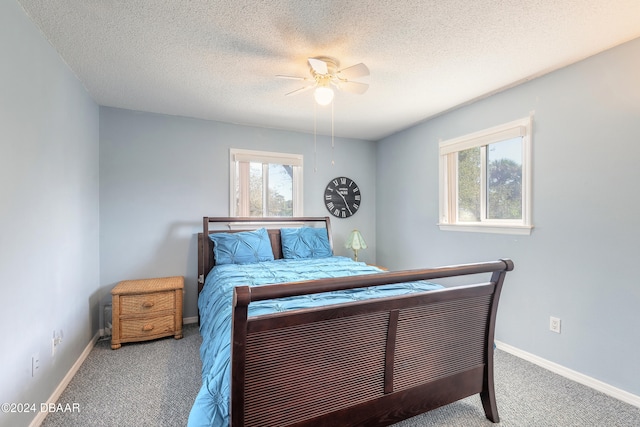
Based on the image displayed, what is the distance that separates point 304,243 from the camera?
3.66 meters

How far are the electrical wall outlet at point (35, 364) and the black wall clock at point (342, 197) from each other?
10.8ft

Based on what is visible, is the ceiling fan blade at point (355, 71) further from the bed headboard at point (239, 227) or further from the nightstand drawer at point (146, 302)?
the nightstand drawer at point (146, 302)

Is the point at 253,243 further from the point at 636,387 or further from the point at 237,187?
the point at 636,387

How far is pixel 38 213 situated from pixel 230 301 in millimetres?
1320

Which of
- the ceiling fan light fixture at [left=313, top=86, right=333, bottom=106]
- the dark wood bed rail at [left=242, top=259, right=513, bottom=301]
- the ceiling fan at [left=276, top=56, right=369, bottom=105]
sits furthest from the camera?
the ceiling fan light fixture at [left=313, top=86, right=333, bottom=106]

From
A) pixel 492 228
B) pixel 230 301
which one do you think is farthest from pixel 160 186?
pixel 492 228

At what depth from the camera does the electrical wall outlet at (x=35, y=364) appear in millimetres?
1664

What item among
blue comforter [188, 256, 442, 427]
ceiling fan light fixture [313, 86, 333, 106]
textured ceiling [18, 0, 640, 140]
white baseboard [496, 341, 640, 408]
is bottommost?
white baseboard [496, 341, 640, 408]

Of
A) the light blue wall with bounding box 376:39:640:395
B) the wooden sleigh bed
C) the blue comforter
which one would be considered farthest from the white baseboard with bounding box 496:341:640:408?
the blue comforter

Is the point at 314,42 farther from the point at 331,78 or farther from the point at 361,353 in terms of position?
the point at 361,353

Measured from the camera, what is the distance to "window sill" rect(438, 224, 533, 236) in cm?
255

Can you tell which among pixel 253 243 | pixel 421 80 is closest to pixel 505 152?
pixel 421 80

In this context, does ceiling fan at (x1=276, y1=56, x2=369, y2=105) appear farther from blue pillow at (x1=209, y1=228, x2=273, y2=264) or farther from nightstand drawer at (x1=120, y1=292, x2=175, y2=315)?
nightstand drawer at (x1=120, y1=292, x2=175, y2=315)

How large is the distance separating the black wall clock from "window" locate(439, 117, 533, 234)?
1.40 metres
